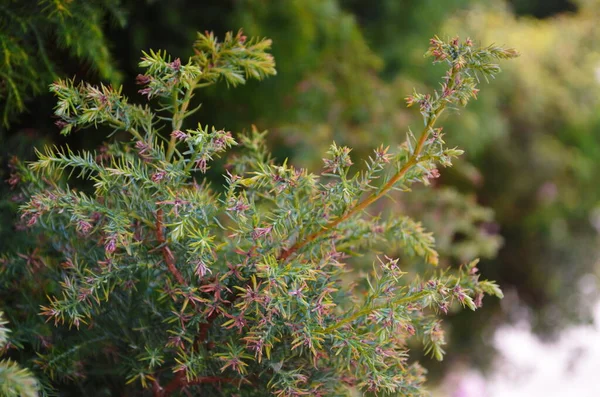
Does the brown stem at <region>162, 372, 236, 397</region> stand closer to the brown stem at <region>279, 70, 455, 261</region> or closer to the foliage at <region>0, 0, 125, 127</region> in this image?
the brown stem at <region>279, 70, 455, 261</region>

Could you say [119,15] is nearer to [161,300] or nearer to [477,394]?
[161,300]

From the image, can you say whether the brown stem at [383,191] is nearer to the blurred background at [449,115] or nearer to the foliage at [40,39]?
the blurred background at [449,115]

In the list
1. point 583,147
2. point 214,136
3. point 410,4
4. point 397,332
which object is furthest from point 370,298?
point 583,147

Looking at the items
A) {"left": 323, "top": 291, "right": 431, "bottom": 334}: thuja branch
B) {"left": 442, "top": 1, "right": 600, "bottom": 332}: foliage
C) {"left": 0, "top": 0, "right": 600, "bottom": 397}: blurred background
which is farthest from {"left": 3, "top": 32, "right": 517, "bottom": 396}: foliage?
{"left": 442, "top": 1, "right": 600, "bottom": 332}: foliage

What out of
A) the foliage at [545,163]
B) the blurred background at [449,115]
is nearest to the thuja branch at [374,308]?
the blurred background at [449,115]

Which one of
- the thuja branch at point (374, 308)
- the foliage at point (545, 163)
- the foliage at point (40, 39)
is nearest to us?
the thuja branch at point (374, 308)

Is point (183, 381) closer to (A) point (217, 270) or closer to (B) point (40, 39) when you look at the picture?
(A) point (217, 270)

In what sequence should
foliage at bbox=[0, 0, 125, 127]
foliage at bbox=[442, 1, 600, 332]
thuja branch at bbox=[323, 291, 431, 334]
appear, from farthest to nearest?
foliage at bbox=[442, 1, 600, 332], foliage at bbox=[0, 0, 125, 127], thuja branch at bbox=[323, 291, 431, 334]

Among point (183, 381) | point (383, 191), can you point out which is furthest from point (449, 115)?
point (183, 381)
